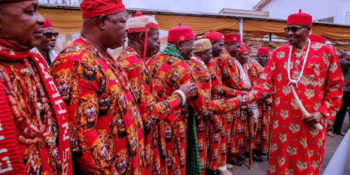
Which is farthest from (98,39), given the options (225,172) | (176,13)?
(176,13)

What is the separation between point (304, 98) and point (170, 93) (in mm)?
1551

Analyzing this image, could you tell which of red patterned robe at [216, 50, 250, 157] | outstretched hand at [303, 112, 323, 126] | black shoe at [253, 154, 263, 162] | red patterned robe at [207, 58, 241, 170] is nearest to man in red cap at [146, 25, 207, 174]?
red patterned robe at [207, 58, 241, 170]

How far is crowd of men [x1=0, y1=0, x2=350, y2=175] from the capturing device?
3.02ft

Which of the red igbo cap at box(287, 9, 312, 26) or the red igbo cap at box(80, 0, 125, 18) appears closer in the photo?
the red igbo cap at box(80, 0, 125, 18)

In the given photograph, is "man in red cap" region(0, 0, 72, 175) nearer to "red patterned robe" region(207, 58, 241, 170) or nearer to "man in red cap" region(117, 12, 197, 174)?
Result: "man in red cap" region(117, 12, 197, 174)

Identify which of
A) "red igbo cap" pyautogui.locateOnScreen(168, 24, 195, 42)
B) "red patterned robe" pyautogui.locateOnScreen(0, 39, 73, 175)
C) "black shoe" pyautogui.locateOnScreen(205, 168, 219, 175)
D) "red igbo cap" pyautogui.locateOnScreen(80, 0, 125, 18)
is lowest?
"black shoe" pyautogui.locateOnScreen(205, 168, 219, 175)

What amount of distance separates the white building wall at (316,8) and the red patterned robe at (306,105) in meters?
16.5

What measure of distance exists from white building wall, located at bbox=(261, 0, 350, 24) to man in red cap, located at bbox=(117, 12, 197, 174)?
18.0m

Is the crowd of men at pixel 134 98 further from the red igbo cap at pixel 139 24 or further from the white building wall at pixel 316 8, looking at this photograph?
the white building wall at pixel 316 8

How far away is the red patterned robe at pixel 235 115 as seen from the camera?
13.2 feet

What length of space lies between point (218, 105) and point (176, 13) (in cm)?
505

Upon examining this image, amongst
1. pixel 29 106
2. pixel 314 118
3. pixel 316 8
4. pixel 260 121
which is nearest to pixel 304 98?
pixel 314 118

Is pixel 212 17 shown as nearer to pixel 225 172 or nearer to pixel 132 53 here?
pixel 225 172

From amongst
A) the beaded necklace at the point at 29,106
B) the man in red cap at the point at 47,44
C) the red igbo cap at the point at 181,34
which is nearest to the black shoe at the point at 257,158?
the red igbo cap at the point at 181,34
